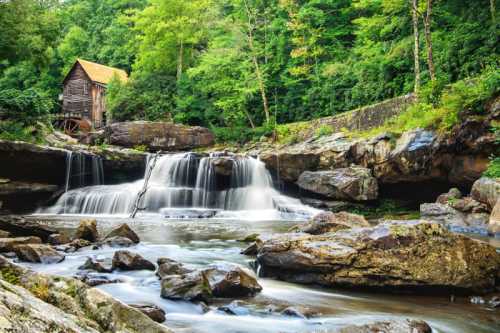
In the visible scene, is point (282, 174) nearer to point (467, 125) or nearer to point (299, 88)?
point (467, 125)

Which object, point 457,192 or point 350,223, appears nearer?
point 350,223

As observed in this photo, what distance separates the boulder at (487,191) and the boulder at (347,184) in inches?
179

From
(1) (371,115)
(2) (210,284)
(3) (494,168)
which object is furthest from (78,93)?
(2) (210,284)

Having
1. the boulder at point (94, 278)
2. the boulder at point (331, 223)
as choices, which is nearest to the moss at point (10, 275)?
the boulder at point (94, 278)

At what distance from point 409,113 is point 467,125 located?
3.47m

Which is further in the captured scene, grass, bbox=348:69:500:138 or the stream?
grass, bbox=348:69:500:138

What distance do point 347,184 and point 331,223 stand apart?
325 inches

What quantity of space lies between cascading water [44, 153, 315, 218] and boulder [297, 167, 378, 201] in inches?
53.8

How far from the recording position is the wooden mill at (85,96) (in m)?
40.9

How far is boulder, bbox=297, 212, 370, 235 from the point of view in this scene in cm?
953

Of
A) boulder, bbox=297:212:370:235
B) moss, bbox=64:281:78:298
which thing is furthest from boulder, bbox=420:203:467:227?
moss, bbox=64:281:78:298

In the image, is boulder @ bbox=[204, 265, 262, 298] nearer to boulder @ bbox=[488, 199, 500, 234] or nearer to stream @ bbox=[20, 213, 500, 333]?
stream @ bbox=[20, 213, 500, 333]

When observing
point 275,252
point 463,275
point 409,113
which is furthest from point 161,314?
point 409,113

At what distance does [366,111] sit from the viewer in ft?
70.6
